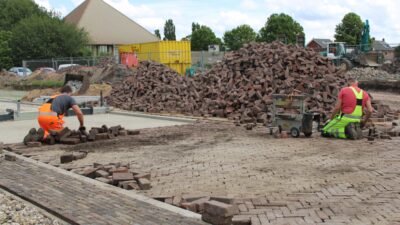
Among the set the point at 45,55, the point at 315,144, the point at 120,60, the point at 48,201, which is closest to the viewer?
the point at 48,201

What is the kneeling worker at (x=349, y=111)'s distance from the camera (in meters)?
11.3

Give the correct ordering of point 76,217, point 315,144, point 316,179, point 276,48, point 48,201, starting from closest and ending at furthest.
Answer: point 76,217
point 48,201
point 316,179
point 315,144
point 276,48

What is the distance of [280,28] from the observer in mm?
83625

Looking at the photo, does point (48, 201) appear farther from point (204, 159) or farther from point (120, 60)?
point (120, 60)

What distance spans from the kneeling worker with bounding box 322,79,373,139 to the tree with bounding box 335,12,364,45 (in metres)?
67.2

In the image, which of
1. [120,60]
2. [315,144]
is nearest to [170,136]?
[315,144]

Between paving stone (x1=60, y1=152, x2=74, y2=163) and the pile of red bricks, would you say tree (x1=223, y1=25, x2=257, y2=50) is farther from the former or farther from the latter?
paving stone (x1=60, y1=152, x2=74, y2=163)

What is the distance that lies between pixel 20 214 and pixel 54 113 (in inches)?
227

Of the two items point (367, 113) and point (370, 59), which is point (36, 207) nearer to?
point (367, 113)

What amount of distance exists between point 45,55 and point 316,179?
2032 inches

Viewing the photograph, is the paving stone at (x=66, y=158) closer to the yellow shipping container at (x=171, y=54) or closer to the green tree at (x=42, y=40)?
the yellow shipping container at (x=171, y=54)

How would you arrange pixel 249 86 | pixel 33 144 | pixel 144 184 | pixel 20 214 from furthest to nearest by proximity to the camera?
pixel 249 86
pixel 33 144
pixel 144 184
pixel 20 214

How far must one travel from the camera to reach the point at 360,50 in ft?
134

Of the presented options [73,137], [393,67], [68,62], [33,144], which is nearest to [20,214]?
[33,144]
